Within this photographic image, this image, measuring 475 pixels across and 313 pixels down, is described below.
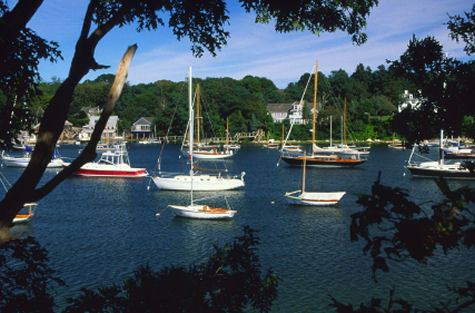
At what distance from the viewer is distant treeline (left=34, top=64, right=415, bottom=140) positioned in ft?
412

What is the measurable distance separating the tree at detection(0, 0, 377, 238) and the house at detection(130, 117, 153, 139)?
142 metres

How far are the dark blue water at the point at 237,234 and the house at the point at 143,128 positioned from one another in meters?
107

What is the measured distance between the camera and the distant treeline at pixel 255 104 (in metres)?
126

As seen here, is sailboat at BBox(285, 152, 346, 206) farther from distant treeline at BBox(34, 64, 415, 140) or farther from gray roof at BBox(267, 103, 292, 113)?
gray roof at BBox(267, 103, 292, 113)

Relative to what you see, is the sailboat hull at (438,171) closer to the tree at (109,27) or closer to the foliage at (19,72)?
the tree at (109,27)

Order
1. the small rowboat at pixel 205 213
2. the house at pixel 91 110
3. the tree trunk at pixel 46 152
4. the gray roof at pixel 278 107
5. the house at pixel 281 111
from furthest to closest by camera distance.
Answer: the house at pixel 91 110 < the gray roof at pixel 278 107 < the house at pixel 281 111 < the small rowboat at pixel 205 213 < the tree trunk at pixel 46 152

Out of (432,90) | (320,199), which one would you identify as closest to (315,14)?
(432,90)

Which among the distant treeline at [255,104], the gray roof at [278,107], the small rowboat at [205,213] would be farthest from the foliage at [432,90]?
the gray roof at [278,107]

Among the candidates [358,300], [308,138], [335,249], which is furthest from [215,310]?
[308,138]

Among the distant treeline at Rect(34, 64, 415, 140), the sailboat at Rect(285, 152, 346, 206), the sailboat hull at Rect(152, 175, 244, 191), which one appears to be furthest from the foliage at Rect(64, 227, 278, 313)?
the distant treeline at Rect(34, 64, 415, 140)

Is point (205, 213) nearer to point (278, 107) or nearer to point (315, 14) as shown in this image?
point (315, 14)

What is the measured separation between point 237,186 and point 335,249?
62.1 feet

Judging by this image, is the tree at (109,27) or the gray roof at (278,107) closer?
the tree at (109,27)

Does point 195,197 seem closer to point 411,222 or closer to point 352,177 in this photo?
point 352,177
